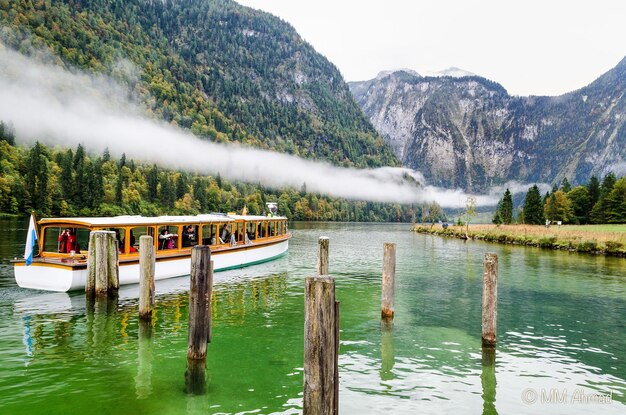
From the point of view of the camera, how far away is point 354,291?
2612 cm

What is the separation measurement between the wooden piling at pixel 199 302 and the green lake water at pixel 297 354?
78 centimetres

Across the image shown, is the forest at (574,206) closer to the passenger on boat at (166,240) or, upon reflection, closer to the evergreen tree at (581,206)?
the evergreen tree at (581,206)

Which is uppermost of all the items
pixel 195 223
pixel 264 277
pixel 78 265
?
pixel 195 223

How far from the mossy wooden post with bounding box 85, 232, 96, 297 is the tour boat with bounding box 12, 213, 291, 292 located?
6.24 feet

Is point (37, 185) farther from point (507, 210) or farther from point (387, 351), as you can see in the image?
point (507, 210)

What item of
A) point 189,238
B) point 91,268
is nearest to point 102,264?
→ point 91,268

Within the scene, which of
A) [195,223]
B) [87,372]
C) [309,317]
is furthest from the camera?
[195,223]

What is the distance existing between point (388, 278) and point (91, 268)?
13.5 meters

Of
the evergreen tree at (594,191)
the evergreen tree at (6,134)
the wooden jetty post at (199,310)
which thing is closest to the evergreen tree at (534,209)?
the evergreen tree at (594,191)

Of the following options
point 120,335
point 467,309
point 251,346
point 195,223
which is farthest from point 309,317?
point 195,223

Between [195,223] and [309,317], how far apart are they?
931 inches

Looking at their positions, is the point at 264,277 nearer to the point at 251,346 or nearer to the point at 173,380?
the point at 251,346

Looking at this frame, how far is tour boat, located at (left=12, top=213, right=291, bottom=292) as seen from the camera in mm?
22078

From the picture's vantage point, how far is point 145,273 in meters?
16.7
